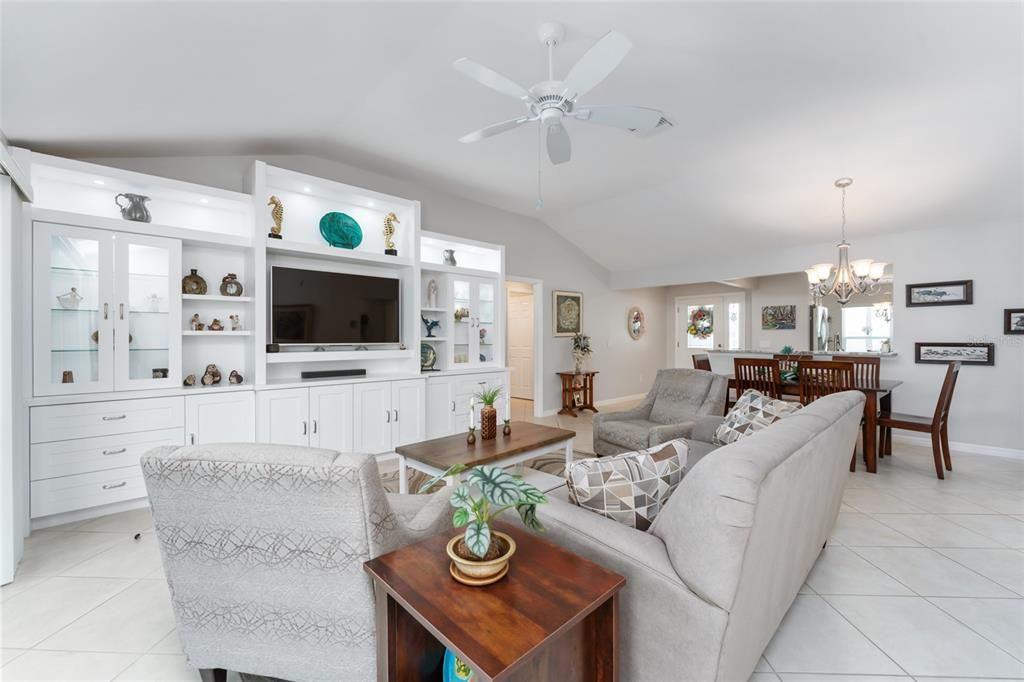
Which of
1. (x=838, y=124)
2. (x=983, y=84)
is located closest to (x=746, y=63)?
(x=838, y=124)

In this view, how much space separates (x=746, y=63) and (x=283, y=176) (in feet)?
11.7

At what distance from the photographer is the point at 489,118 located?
3344mm

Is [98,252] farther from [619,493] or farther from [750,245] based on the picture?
[750,245]

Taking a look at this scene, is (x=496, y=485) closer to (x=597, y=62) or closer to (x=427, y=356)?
(x=597, y=62)

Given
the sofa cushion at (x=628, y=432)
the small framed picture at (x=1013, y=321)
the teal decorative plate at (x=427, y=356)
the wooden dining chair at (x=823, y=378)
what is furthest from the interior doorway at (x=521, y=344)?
the small framed picture at (x=1013, y=321)

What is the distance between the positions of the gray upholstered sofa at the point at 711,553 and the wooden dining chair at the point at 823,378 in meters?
2.81

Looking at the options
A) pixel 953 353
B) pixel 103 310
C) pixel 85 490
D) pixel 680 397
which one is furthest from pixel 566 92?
pixel 953 353

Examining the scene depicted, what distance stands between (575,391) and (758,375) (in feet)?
9.39

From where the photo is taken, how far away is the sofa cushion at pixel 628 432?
339 centimetres

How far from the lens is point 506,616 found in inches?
37.2

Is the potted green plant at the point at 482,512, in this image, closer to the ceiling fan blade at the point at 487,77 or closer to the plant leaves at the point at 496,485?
the plant leaves at the point at 496,485

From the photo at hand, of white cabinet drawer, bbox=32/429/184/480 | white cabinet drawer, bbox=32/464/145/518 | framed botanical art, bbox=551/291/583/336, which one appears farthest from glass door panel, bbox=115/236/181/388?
framed botanical art, bbox=551/291/583/336

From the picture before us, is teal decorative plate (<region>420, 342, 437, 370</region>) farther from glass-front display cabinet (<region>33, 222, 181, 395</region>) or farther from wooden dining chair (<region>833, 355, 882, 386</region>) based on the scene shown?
wooden dining chair (<region>833, 355, 882, 386</region>)

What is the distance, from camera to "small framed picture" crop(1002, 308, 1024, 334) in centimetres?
420
